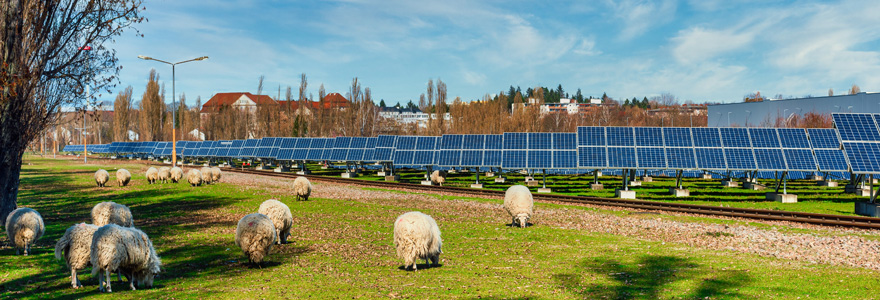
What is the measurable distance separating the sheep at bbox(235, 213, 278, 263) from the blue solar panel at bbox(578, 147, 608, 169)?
28333 millimetres

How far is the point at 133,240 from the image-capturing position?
41.5 ft

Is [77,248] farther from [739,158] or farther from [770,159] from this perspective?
[770,159]

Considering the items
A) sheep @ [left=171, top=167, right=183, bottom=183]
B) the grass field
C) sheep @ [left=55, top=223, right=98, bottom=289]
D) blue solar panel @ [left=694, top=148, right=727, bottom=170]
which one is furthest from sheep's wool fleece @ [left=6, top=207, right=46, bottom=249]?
blue solar panel @ [left=694, top=148, right=727, bottom=170]

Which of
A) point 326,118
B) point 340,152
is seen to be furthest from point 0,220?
point 326,118

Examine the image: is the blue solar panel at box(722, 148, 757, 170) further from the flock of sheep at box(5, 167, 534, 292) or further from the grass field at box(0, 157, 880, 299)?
the flock of sheep at box(5, 167, 534, 292)

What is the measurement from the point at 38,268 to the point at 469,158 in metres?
36.0

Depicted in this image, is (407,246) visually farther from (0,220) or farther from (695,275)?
(0,220)

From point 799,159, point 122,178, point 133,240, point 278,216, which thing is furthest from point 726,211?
point 122,178

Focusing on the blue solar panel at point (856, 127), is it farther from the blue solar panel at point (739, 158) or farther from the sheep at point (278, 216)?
the sheep at point (278, 216)

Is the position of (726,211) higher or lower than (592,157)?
lower

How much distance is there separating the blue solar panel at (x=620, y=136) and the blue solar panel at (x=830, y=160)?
1198cm

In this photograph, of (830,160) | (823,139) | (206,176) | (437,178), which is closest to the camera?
(830,160)

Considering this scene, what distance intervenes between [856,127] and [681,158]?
1042 cm

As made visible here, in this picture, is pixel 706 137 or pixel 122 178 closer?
pixel 706 137
